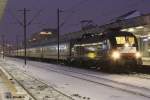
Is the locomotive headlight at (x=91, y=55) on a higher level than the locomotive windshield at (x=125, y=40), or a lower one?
lower

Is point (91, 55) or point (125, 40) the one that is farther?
point (91, 55)

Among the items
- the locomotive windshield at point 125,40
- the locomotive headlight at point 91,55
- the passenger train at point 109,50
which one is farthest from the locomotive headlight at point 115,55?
the locomotive headlight at point 91,55

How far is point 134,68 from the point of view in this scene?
111 feet

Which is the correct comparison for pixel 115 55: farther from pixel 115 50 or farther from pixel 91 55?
pixel 91 55

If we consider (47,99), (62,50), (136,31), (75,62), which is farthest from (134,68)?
(62,50)

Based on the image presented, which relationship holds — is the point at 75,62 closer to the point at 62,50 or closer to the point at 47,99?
the point at 62,50

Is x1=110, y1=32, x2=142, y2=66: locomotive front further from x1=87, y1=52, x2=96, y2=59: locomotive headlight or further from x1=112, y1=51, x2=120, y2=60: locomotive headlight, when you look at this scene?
x1=87, y1=52, x2=96, y2=59: locomotive headlight

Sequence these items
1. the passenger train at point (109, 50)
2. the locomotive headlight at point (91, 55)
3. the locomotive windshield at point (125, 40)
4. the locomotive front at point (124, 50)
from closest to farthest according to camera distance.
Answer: the locomotive front at point (124, 50)
the passenger train at point (109, 50)
the locomotive windshield at point (125, 40)
the locomotive headlight at point (91, 55)

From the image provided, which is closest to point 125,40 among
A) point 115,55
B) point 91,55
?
point 115,55

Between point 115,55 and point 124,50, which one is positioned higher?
point 124,50

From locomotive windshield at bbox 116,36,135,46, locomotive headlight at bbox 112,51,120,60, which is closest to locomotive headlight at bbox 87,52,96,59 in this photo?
locomotive windshield at bbox 116,36,135,46

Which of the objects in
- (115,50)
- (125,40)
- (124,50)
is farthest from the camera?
(125,40)

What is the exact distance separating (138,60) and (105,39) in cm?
344

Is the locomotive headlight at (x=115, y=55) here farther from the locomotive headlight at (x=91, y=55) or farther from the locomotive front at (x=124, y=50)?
the locomotive headlight at (x=91, y=55)
